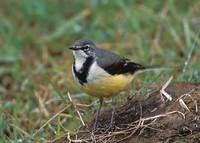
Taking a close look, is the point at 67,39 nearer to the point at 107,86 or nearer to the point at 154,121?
the point at 107,86

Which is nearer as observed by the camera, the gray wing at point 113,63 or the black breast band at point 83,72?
the black breast band at point 83,72

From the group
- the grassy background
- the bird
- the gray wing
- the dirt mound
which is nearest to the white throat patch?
the bird

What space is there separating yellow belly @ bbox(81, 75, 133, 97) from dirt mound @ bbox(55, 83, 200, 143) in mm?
194

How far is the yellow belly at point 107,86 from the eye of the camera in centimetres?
581

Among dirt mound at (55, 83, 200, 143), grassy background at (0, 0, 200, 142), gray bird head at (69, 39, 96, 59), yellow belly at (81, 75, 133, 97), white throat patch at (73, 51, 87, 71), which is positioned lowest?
grassy background at (0, 0, 200, 142)

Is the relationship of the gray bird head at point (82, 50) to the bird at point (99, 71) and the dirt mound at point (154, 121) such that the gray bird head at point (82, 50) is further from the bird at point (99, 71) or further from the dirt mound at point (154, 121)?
the dirt mound at point (154, 121)

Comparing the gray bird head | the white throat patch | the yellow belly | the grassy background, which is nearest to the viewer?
the yellow belly

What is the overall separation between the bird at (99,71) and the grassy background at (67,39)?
3.56 feet

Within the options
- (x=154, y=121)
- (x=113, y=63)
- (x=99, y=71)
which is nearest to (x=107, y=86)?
(x=99, y=71)

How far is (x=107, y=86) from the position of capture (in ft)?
19.3

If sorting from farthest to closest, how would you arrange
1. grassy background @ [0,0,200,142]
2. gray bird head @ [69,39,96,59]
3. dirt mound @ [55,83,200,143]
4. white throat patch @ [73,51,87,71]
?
grassy background @ [0,0,200,142] < gray bird head @ [69,39,96,59] < white throat patch @ [73,51,87,71] < dirt mound @ [55,83,200,143]

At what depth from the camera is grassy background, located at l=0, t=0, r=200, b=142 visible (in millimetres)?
8195

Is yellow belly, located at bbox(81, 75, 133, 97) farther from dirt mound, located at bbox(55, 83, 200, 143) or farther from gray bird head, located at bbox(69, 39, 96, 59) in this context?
gray bird head, located at bbox(69, 39, 96, 59)

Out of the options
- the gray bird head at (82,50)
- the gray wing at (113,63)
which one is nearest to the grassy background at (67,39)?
Answer: the gray wing at (113,63)
